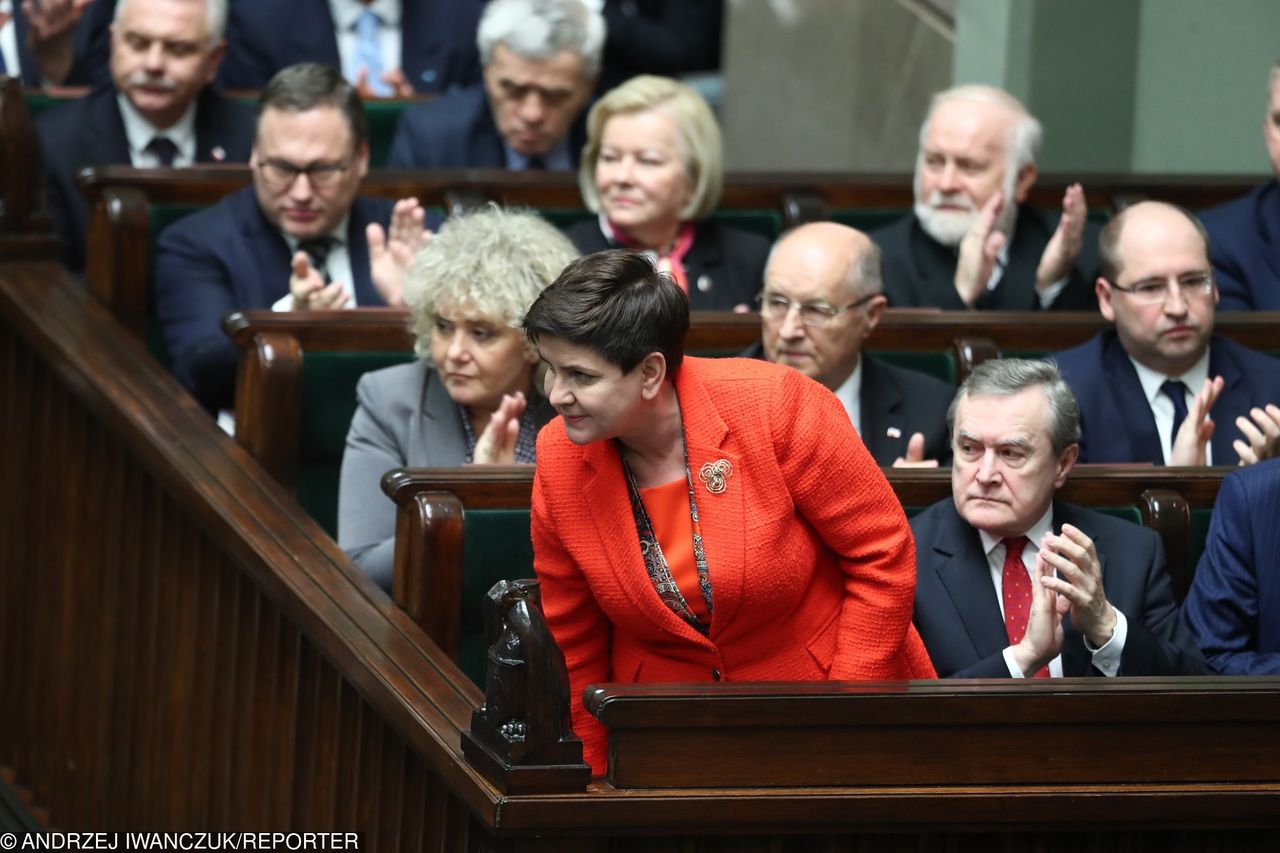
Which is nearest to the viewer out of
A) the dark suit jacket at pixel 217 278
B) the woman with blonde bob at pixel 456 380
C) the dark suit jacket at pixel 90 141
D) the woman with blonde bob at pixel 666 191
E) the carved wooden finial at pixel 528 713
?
the carved wooden finial at pixel 528 713

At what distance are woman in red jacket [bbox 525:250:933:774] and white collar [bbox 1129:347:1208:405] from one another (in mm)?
992

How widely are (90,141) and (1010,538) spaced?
191 cm

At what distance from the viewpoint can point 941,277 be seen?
3.42m

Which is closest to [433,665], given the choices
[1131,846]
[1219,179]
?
[1131,846]

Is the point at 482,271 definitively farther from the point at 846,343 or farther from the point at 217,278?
the point at 217,278

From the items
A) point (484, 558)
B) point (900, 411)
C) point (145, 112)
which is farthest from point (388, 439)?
point (145, 112)

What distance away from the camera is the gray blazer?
8.59ft

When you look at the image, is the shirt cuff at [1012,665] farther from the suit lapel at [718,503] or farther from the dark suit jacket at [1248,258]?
the dark suit jacket at [1248,258]

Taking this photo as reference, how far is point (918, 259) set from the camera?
3451 mm

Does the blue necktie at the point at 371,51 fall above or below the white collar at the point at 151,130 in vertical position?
above

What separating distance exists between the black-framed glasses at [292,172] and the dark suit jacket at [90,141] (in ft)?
1.33

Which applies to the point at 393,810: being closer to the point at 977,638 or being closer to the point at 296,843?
the point at 296,843

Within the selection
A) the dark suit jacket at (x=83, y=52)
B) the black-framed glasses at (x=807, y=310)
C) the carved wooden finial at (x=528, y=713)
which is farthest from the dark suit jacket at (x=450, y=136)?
the carved wooden finial at (x=528, y=713)

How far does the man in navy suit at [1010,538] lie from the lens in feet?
7.41
